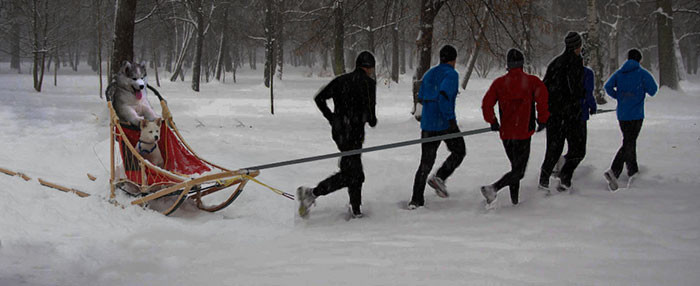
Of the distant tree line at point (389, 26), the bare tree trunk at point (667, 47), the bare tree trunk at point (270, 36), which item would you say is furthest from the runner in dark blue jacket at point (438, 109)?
the bare tree trunk at point (667, 47)

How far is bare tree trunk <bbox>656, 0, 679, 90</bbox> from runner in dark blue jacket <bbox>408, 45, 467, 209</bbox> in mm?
19115

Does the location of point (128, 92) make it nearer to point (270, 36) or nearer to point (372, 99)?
point (372, 99)

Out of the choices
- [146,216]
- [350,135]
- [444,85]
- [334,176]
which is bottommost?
[146,216]

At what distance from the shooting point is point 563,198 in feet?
20.0

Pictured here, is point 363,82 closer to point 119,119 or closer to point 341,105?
point 341,105

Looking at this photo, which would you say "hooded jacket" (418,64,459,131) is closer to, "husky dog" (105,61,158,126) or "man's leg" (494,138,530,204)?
"man's leg" (494,138,530,204)

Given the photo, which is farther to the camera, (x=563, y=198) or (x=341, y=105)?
(x=563, y=198)

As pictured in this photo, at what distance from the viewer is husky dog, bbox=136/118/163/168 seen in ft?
20.6

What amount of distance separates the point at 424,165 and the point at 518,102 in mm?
1171

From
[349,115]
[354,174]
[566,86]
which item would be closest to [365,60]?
[349,115]

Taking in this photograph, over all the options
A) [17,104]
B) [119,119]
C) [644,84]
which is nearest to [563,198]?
[644,84]

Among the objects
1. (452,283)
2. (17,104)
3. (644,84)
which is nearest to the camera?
(452,283)

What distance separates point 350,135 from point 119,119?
2678 mm

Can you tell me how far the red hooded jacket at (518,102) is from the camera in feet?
18.4
